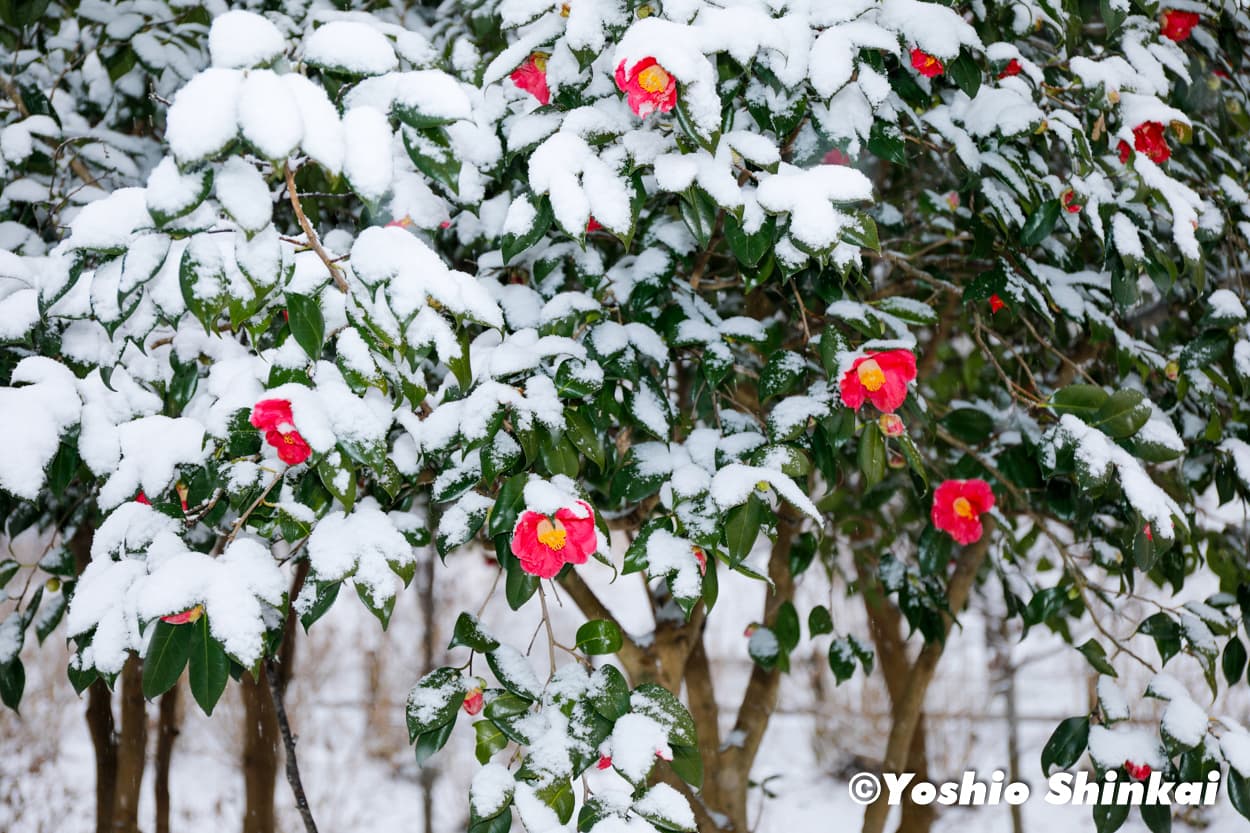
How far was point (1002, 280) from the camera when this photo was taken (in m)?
1.20

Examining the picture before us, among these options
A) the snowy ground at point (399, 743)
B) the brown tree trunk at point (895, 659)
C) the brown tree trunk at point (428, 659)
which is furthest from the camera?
the snowy ground at point (399, 743)

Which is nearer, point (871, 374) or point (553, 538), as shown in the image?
point (553, 538)

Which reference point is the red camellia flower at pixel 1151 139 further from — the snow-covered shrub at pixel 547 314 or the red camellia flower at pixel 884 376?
the red camellia flower at pixel 884 376

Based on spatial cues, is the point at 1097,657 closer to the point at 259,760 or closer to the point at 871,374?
the point at 871,374

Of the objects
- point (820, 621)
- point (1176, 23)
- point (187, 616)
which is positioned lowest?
point (187, 616)

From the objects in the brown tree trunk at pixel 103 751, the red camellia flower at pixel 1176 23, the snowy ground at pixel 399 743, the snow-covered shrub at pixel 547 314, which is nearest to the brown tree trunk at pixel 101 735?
the brown tree trunk at pixel 103 751

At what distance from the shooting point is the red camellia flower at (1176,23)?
1.32m

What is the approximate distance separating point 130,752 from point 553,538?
1.45 m

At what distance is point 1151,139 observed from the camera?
114 centimetres

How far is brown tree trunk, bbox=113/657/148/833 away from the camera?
1.81 m

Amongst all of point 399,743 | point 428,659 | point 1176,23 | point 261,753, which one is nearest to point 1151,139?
point 1176,23

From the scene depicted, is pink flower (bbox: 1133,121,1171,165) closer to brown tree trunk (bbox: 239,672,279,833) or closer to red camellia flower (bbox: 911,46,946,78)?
red camellia flower (bbox: 911,46,946,78)

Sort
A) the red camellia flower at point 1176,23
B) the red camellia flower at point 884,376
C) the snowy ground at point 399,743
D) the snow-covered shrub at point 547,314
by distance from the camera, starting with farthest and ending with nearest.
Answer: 1. the snowy ground at point 399,743
2. the red camellia flower at point 1176,23
3. the red camellia flower at point 884,376
4. the snow-covered shrub at point 547,314

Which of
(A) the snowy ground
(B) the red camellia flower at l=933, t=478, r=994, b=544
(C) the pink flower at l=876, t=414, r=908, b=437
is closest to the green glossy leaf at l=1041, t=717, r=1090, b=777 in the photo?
(B) the red camellia flower at l=933, t=478, r=994, b=544
